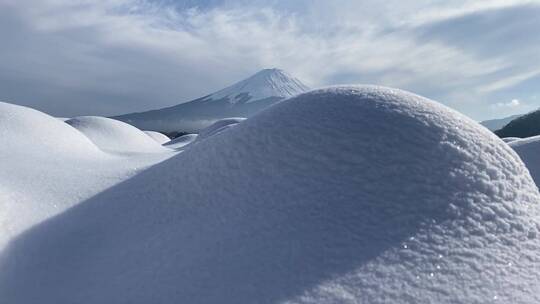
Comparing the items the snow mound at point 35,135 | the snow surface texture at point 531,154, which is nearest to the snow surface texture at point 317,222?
the snow mound at point 35,135

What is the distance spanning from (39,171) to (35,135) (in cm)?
225

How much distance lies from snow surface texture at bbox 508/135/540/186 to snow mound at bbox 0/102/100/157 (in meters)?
6.51

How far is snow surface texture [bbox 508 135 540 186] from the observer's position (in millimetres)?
6384

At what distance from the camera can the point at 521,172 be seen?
10.4 ft

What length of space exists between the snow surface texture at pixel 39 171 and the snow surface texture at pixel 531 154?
17.9 ft

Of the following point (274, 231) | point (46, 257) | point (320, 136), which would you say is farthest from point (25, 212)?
point (320, 136)

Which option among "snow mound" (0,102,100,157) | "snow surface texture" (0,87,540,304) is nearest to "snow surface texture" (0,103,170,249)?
"snow mound" (0,102,100,157)

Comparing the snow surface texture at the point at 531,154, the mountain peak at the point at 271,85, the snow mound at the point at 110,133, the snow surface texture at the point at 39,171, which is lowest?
the snow surface texture at the point at 531,154

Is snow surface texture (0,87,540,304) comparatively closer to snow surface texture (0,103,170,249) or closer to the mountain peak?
snow surface texture (0,103,170,249)

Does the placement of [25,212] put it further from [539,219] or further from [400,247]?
[539,219]

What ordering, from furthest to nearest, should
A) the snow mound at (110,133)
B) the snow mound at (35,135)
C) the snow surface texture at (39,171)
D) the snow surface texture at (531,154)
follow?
the snow mound at (110,133) → the snow surface texture at (531,154) → the snow mound at (35,135) → the snow surface texture at (39,171)

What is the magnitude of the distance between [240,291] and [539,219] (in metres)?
2.04

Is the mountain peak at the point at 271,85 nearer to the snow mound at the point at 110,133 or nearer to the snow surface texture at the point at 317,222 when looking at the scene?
the snow mound at the point at 110,133

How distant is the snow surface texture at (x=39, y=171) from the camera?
357 cm
